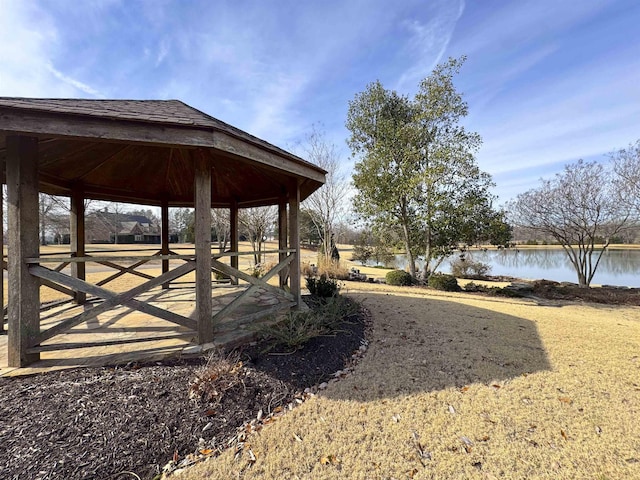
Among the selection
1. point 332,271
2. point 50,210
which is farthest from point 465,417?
point 50,210

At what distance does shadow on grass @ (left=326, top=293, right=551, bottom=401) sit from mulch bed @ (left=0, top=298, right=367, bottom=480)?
1.98 ft

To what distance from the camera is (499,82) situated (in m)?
8.11

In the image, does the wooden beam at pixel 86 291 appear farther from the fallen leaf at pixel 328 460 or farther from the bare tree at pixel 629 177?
the bare tree at pixel 629 177

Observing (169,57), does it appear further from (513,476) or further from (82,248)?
(513,476)

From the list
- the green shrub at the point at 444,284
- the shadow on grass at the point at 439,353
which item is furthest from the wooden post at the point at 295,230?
the green shrub at the point at 444,284

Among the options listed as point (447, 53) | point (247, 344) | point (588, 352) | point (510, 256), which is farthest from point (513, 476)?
point (510, 256)

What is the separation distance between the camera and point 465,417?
2.51 m

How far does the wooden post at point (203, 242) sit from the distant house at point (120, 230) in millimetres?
41439

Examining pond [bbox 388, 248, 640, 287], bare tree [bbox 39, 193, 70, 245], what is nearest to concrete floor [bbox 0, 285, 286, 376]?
pond [bbox 388, 248, 640, 287]

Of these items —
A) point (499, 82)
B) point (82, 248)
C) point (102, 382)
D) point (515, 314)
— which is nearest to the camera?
point (102, 382)

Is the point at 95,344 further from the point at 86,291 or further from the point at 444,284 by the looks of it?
the point at 444,284

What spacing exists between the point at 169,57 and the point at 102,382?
694cm

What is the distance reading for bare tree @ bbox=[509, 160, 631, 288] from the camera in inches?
441

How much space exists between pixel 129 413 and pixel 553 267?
25.1 metres
